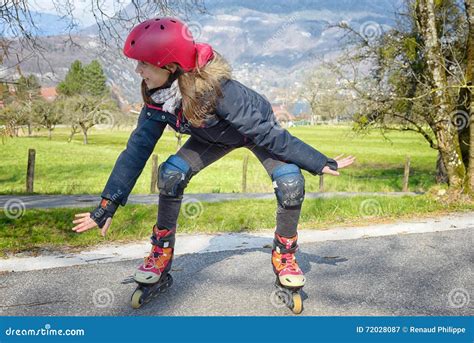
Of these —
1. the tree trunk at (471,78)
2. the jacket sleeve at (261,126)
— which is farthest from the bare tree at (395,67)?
the jacket sleeve at (261,126)

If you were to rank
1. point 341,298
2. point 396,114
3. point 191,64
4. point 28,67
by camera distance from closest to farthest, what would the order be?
point 191,64, point 341,298, point 28,67, point 396,114

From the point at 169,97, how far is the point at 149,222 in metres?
5.46

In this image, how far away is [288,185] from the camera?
10.3 feet

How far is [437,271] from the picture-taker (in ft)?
12.7

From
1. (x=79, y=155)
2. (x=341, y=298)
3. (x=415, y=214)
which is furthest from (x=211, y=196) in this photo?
(x=79, y=155)

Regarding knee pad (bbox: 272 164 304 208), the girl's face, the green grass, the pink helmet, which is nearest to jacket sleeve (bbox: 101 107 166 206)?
the girl's face

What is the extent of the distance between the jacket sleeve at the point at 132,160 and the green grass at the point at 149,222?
7.12 feet

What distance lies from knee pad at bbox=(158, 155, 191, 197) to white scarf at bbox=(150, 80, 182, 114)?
0.37 meters

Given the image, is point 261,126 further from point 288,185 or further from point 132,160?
point 132,160

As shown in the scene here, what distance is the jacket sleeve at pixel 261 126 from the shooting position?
9.74 feet

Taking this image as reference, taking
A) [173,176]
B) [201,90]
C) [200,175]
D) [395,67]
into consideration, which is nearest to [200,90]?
[201,90]

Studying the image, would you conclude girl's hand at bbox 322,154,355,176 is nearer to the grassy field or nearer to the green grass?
the green grass
